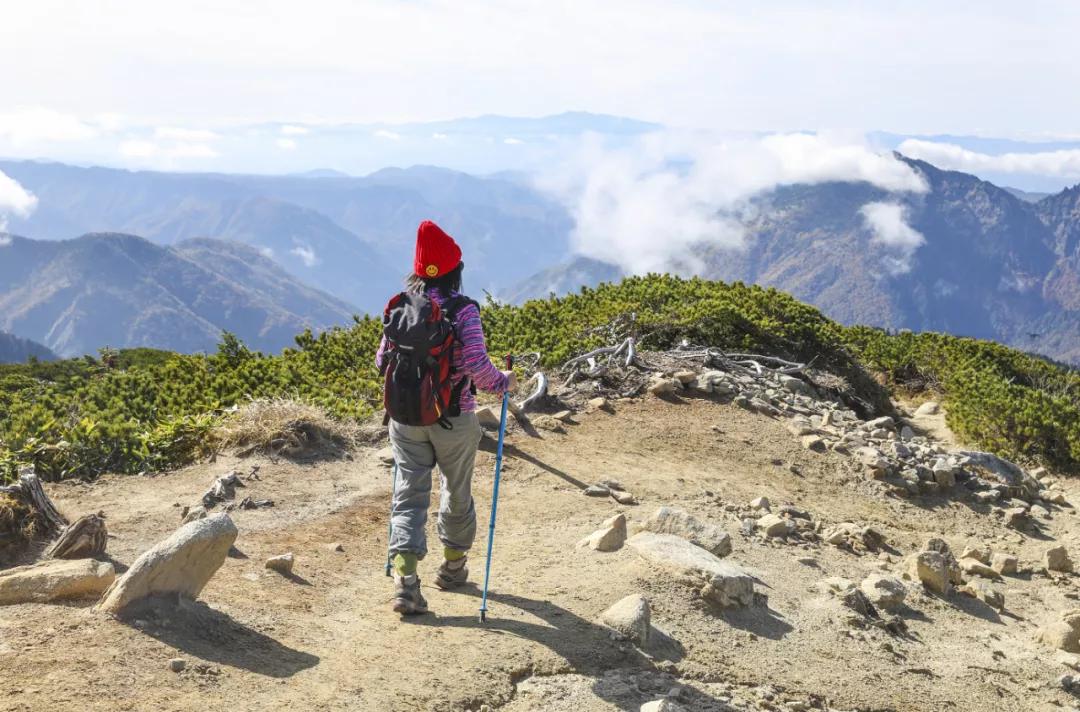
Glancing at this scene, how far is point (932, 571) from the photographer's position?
319 inches

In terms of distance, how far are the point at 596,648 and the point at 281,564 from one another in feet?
8.39

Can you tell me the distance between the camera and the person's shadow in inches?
219

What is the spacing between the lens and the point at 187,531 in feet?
18.6

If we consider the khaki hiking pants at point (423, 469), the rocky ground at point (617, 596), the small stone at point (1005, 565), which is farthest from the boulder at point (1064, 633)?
the khaki hiking pants at point (423, 469)

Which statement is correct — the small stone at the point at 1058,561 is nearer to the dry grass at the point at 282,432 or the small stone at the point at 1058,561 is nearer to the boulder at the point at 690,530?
the boulder at the point at 690,530

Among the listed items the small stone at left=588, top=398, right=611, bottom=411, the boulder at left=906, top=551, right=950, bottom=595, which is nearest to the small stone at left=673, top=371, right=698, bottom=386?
the small stone at left=588, top=398, right=611, bottom=411

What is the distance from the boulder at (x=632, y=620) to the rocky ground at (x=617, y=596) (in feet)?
0.05

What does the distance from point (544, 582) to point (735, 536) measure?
8.35ft

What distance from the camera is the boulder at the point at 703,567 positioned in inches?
268

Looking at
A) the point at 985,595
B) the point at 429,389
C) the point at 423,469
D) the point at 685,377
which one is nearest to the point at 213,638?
the point at 423,469

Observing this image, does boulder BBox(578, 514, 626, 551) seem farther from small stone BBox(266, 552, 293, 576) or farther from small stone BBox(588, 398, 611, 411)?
small stone BBox(588, 398, 611, 411)

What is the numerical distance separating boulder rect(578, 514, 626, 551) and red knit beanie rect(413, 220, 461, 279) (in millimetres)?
2993

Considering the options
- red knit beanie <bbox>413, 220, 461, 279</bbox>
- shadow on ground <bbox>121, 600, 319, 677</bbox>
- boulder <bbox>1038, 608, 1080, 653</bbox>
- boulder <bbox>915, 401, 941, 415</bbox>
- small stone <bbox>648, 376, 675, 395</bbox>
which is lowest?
boulder <bbox>915, 401, 941, 415</bbox>

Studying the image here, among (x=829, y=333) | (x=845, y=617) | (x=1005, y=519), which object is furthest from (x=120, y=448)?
(x=829, y=333)
